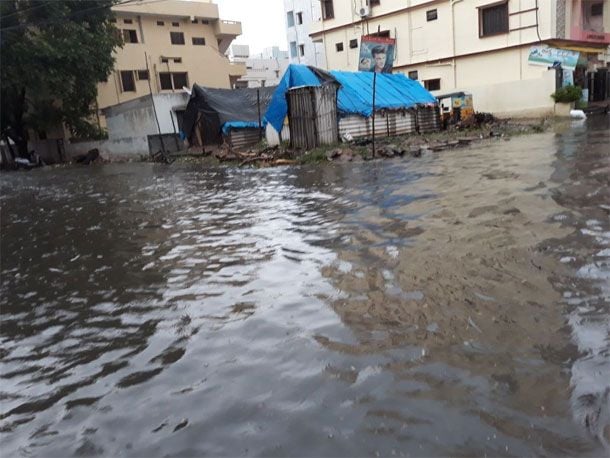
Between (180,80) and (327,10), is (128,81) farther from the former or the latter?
(327,10)

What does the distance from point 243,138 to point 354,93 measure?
6.05 m

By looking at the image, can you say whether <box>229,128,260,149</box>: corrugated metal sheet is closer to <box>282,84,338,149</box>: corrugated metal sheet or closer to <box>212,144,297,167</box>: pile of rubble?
<box>212,144,297,167</box>: pile of rubble

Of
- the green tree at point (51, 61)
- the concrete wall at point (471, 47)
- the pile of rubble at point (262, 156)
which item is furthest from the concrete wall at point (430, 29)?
the pile of rubble at point (262, 156)

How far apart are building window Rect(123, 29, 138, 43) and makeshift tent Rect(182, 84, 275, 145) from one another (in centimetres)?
1699

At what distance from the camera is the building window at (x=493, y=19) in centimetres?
2731

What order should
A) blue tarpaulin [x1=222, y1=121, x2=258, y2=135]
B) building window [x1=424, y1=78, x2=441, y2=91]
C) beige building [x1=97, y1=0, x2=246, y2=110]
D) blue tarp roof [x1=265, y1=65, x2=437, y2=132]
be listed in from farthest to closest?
1. beige building [x1=97, y1=0, x2=246, y2=110]
2. building window [x1=424, y1=78, x2=441, y2=91]
3. blue tarpaulin [x1=222, y1=121, x2=258, y2=135]
4. blue tarp roof [x1=265, y1=65, x2=437, y2=132]

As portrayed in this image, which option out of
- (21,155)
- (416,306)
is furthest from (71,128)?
(416,306)

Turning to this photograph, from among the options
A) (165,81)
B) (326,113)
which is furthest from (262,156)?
(165,81)

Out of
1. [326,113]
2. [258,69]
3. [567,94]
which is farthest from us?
[258,69]

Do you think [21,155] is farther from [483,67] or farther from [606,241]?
[606,241]

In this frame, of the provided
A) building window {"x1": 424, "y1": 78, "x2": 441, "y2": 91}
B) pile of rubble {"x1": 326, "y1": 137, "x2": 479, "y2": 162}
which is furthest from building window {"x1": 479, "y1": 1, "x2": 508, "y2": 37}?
pile of rubble {"x1": 326, "y1": 137, "x2": 479, "y2": 162}

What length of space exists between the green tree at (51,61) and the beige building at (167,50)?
574cm

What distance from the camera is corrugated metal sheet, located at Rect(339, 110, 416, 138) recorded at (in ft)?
62.5

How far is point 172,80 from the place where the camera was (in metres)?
39.3
